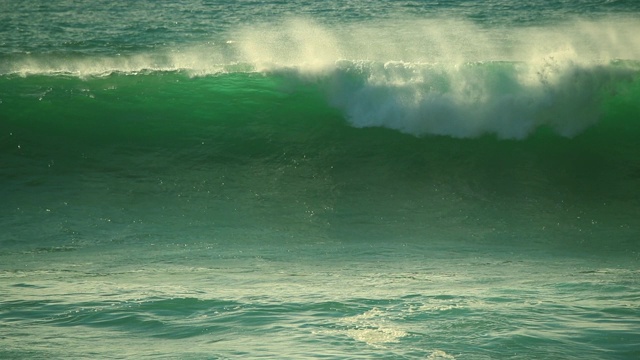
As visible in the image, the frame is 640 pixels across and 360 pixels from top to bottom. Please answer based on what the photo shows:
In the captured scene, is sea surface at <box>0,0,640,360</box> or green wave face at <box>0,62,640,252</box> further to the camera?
green wave face at <box>0,62,640,252</box>

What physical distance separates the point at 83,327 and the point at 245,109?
21.5 feet

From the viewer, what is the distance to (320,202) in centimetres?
844

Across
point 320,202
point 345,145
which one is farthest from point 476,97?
point 320,202

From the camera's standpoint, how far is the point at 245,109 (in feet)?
36.0

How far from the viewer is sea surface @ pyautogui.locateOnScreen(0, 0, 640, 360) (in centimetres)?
454

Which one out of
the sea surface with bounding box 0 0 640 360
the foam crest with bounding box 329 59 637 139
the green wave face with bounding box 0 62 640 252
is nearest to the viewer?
the sea surface with bounding box 0 0 640 360

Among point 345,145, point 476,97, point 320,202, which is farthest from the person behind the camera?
point 476,97

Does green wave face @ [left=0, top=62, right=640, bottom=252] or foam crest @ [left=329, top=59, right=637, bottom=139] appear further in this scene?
foam crest @ [left=329, top=59, right=637, bottom=139]

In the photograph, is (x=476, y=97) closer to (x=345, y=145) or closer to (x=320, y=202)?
(x=345, y=145)

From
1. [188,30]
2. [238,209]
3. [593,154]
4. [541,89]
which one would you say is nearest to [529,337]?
[238,209]

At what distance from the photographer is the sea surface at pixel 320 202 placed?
4.54 meters

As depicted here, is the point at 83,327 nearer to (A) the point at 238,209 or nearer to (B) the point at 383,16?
(A) the point at 238,209

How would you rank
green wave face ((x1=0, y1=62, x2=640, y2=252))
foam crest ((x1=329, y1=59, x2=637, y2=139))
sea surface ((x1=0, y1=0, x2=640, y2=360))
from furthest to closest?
foam crest ((x1=329, y1=59, x2=637, y2=139)), green wave face ((x1=0, y1=62, x2=640, y2=252)), sea surface ((x1=0, y1=0, x2=640, y2=360))

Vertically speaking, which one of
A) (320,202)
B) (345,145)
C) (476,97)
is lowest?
(320,202)
